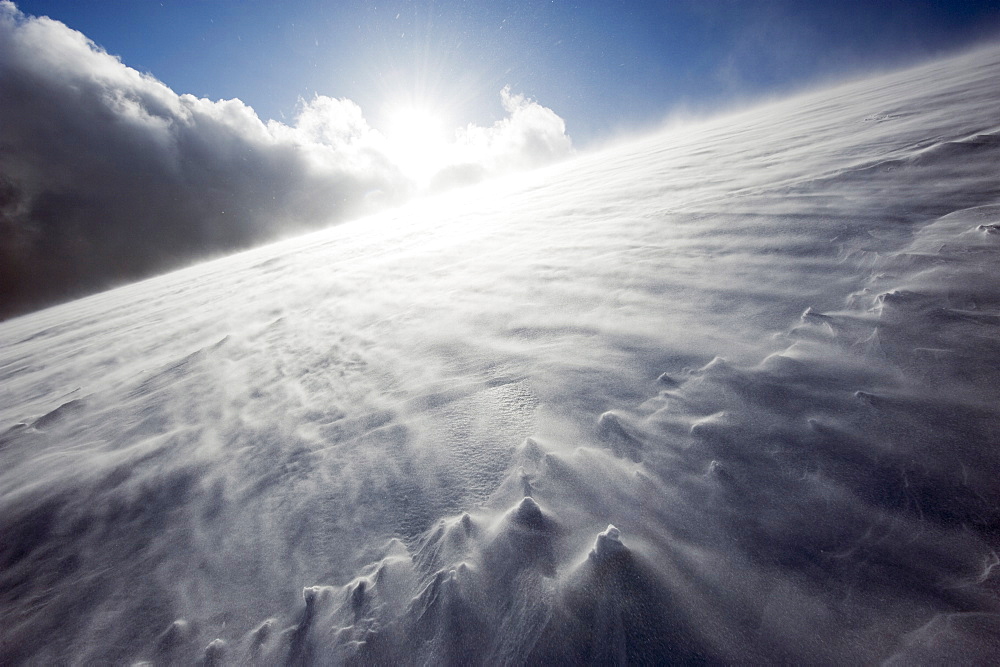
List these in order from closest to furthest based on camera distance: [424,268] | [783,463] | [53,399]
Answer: [783,463], [53,399], [424,268]

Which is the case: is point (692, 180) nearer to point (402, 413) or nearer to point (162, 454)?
point (402, 413)

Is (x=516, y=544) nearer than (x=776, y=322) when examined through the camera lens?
Yes

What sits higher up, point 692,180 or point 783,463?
point 692,180

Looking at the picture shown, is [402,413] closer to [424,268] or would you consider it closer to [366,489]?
[366,489]

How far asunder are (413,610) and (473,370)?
115 cm

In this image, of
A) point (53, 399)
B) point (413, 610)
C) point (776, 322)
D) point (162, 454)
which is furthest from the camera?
point (53, 399)

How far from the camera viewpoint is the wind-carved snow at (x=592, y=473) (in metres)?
0.83

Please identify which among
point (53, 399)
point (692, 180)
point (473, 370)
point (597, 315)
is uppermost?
point (692, 180)

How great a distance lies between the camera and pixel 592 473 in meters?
1.19

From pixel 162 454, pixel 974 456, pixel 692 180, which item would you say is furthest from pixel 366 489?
pixel 692 180

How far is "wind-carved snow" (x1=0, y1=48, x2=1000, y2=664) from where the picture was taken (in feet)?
2.72

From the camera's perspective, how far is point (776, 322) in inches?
66.5

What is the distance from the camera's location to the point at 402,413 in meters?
1.79

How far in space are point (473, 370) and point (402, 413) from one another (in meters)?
0.42
